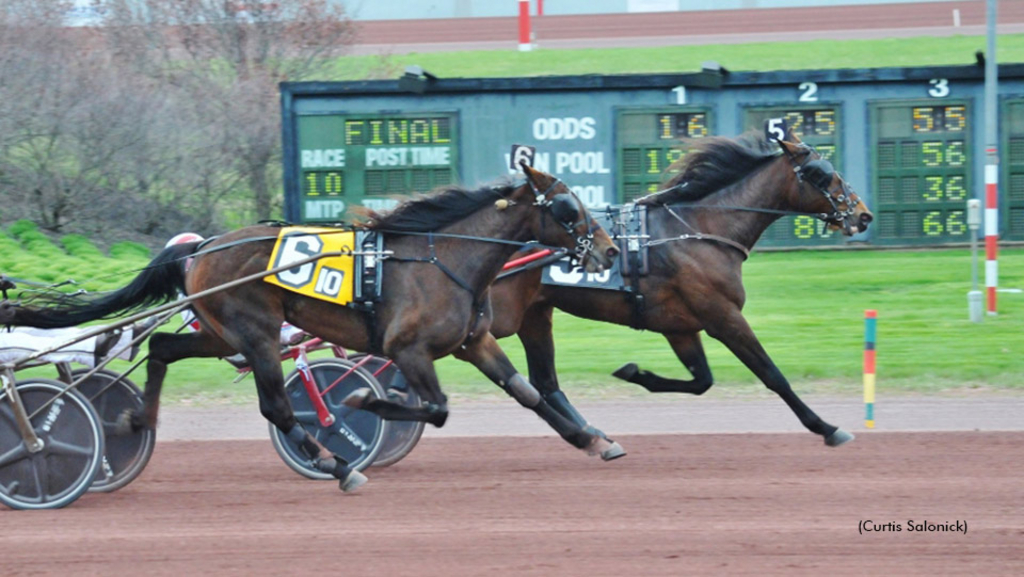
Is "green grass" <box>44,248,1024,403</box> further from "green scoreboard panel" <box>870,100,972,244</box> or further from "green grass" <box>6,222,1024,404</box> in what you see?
"green scoreboard panel" <box>870,100,972,244</box>

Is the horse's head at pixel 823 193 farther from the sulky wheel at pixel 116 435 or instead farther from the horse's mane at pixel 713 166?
the sulky wheel at pixel 116 435

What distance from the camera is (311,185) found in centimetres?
1564

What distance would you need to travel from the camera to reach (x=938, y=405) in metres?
Result: 9.23

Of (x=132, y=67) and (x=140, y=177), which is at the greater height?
(x=132, y=67)

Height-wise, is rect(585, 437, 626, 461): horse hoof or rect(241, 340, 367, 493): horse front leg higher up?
rect(241, 340, 367, 493): horse front leg

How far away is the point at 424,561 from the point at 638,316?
9.34 feet

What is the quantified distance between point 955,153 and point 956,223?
815mm

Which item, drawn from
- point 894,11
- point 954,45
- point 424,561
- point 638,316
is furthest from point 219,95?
point 894,11

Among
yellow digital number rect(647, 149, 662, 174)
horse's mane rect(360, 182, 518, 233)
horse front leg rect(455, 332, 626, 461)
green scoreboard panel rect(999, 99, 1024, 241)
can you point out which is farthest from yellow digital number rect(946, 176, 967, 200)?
horse's mane rect(360, 182, 518, 233)

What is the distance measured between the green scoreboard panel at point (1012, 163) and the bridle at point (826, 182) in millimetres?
8313

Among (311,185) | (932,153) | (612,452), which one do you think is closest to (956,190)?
(932,153)

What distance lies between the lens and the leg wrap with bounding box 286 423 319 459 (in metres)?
6.78

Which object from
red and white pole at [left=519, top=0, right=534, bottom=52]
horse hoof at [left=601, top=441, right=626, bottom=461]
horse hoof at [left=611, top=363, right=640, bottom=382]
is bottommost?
horse hoof at [left=601, top=441, right=626, bottom=461]

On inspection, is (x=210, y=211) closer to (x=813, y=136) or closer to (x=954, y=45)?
(x=813, y=136)
